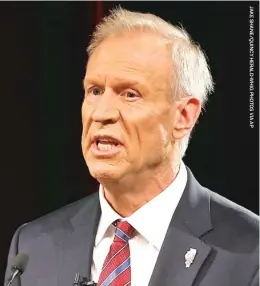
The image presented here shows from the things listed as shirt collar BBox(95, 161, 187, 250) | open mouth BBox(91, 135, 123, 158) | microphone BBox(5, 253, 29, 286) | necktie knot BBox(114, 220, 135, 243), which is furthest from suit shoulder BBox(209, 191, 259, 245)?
microphone BBox(5, 253, 29, 286)

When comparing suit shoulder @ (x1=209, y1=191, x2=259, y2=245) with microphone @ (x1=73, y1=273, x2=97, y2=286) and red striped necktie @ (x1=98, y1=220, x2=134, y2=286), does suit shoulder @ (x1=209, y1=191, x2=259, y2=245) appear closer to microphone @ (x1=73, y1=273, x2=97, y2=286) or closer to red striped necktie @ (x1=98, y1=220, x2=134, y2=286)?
red striped necktie @ (x1=98, y1=220, x2=134, y2=286)

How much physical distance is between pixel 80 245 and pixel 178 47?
570mm

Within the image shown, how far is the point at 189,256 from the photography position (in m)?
1.48

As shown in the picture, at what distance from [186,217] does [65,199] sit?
468 millimetres

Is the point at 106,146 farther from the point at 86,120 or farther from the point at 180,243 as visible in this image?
the point at 180,243

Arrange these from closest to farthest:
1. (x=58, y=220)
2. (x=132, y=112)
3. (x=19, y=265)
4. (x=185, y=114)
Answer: (x=19, y=265) → (x=132, y=112) → (x=185, y=114) → (x=58, y=220)

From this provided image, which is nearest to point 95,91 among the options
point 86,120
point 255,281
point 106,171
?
point 86,120

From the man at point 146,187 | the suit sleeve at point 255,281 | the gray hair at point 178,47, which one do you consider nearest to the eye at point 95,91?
the man at point 146,187

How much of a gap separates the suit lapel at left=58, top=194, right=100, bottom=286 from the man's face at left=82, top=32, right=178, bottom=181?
0.21 metres

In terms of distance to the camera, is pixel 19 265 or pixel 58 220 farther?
pixel 58 220

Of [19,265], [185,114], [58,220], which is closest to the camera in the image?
[19,265]

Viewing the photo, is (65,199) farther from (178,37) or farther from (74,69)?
(178,37)

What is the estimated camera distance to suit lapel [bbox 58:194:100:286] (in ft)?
5.17

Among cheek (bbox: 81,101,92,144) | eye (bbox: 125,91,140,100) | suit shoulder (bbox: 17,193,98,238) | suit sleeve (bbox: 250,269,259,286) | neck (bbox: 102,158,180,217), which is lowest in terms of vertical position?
suit sleeve (bbox: 250,269,259,286)
